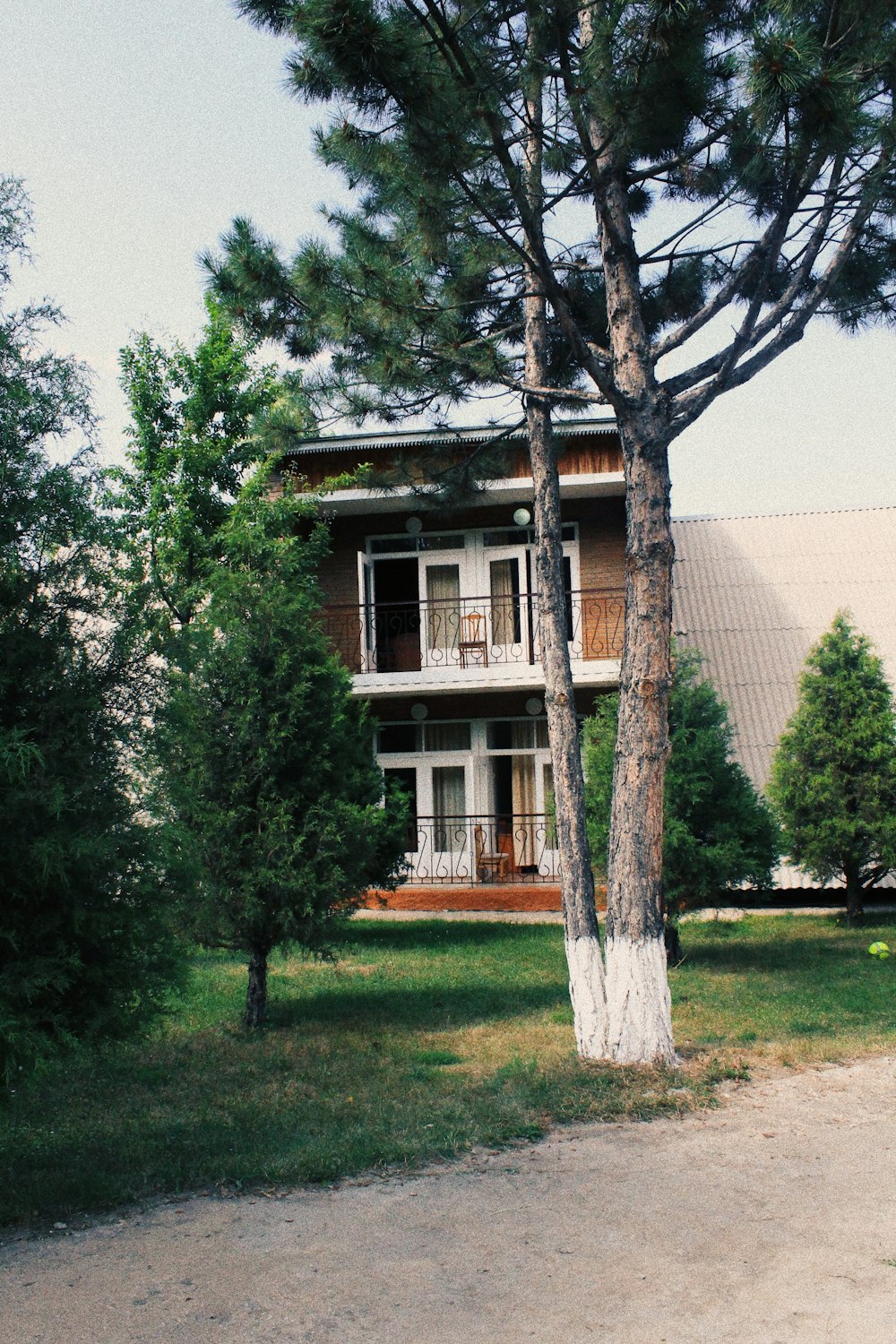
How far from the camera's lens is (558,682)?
30.1 ft

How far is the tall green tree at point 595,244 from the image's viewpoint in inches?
280

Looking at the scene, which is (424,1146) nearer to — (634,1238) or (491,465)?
(634,1238)

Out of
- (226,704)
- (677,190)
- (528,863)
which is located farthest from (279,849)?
(528,863)

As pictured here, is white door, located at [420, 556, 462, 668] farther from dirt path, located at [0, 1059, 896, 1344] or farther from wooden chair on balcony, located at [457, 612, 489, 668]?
dirt path, located at [0, 1059, 896, 1344]

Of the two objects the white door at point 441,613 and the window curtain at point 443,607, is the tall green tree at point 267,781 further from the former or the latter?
the window curtain at point 443,607

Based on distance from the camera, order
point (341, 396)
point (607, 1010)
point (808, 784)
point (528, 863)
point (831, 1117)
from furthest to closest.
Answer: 1. point (528, 863)
2. point (808, 784)
3. point (341, 396)
4. point (607, 1010)
5. point (831, 1117)

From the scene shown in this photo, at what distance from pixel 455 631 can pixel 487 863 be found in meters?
4.07

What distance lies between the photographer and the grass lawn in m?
6.27

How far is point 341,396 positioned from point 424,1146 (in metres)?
6.92

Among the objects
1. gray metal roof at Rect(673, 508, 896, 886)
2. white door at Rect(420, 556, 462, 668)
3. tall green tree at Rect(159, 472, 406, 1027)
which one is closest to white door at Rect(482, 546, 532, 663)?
white door at Rect(420, 556, 462, 668)

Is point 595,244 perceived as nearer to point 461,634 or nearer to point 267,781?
point 267,781

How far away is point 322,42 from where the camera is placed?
6625mm

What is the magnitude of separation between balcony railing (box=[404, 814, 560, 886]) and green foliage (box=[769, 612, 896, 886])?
16.3ft

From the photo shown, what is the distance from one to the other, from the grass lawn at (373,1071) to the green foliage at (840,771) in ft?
5.93
